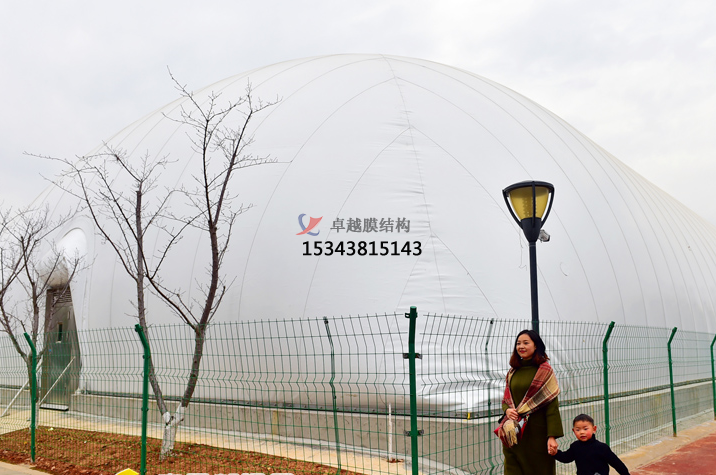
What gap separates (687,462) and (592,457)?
5.70 metres

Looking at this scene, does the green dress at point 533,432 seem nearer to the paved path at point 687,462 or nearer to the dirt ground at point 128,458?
the dirt ground at point 128,458

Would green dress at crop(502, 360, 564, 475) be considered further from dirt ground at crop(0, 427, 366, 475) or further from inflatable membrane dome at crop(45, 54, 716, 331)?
inflatable membrane dome at crop(45, 54, 716, 331)

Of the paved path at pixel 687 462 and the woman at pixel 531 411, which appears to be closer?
the woman at pixel 531 411

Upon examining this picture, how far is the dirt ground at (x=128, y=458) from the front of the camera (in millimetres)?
7516

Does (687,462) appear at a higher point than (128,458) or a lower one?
lower

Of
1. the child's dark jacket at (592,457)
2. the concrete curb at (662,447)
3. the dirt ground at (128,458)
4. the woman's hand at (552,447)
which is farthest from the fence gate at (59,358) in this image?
the child's dark jacket at (592,457)

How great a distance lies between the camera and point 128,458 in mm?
8289

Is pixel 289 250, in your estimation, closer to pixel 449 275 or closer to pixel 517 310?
pixel 449 275

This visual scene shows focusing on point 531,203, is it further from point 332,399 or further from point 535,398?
point 332,399

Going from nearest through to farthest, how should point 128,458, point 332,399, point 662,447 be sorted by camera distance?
1. point 128,458
2. point 332,399
3. point 662,447

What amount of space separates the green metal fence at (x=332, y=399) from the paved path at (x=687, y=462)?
2.33 ft

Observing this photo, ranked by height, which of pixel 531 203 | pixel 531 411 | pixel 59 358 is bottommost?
pixel 59 358

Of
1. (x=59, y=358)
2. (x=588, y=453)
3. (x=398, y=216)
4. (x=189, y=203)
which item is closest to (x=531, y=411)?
(x=588, y=453)

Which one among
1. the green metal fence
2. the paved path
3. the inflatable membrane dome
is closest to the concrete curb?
the paved path
